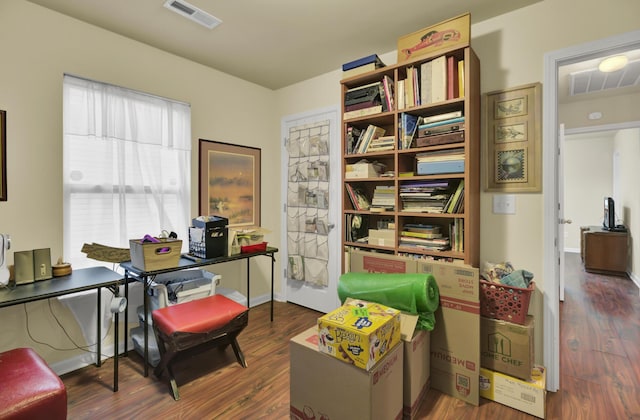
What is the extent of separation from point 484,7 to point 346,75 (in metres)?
1.02

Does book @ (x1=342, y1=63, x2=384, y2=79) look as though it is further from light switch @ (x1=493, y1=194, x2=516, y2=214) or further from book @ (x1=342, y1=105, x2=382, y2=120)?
light switch @ (x1=493, y1=194, x2=516, y2=214)

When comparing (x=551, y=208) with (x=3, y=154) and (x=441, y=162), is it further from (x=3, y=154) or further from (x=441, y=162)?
(x=3, y=154)

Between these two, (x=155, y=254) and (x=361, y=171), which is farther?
(x=361, y=171)

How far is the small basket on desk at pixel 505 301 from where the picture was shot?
1.80m

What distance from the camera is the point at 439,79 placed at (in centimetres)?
204

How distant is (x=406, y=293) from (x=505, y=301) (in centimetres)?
61

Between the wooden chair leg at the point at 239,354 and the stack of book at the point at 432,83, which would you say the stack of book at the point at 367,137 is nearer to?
the stack of book at the point at 432,83

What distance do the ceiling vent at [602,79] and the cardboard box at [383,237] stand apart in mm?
2797

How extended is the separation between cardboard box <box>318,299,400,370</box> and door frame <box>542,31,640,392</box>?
3.67 ft

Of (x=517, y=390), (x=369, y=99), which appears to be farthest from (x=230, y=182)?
(x=517, y=390)

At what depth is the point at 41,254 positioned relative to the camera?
1.94 meters

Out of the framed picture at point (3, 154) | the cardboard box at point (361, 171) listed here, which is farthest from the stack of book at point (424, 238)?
the framed picture at point (3, 154)

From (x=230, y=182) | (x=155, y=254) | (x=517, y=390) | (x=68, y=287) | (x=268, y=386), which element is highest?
(x=230, y=182)

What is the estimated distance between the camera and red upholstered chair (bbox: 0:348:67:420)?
119 centimetres
